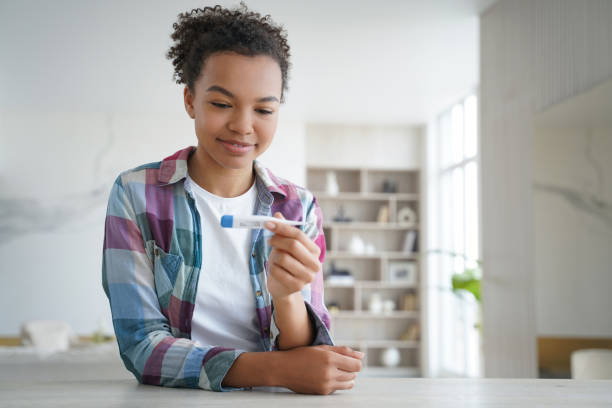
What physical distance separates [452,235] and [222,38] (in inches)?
255

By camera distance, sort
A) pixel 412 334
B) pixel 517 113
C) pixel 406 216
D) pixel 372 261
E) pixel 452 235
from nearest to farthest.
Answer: pixel 517 113 < pixel 452 235 < pixel 412 334 < pixel 406 216 < pixel 372 261

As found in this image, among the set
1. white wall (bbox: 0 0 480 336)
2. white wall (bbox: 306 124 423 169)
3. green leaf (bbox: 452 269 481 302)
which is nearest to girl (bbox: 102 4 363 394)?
white wall (bbox: 0 0 480 336)

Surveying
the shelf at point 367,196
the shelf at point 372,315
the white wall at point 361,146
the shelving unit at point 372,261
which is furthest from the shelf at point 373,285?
the white wall at point 361,146

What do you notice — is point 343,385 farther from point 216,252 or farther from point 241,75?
point 241,75

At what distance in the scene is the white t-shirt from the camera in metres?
1.12

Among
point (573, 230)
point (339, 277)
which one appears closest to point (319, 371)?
point (573, 230)

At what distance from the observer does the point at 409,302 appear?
7.74m

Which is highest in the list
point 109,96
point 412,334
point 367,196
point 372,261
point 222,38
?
point 109,96

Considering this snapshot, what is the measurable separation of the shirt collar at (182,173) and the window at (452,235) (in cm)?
530

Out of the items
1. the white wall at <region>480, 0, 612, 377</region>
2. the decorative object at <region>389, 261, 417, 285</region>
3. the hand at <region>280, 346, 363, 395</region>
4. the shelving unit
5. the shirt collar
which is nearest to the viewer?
the hand at <region>280, 346, 363, 395</region>

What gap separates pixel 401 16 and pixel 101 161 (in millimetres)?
4076

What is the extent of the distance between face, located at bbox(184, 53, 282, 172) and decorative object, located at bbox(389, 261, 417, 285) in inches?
268

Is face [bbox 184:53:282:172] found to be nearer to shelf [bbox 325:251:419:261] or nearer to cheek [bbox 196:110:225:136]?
cheek [bbox 196:110:225:136]

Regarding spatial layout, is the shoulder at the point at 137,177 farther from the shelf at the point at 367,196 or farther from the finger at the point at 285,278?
the shelf at the point at 367,196
